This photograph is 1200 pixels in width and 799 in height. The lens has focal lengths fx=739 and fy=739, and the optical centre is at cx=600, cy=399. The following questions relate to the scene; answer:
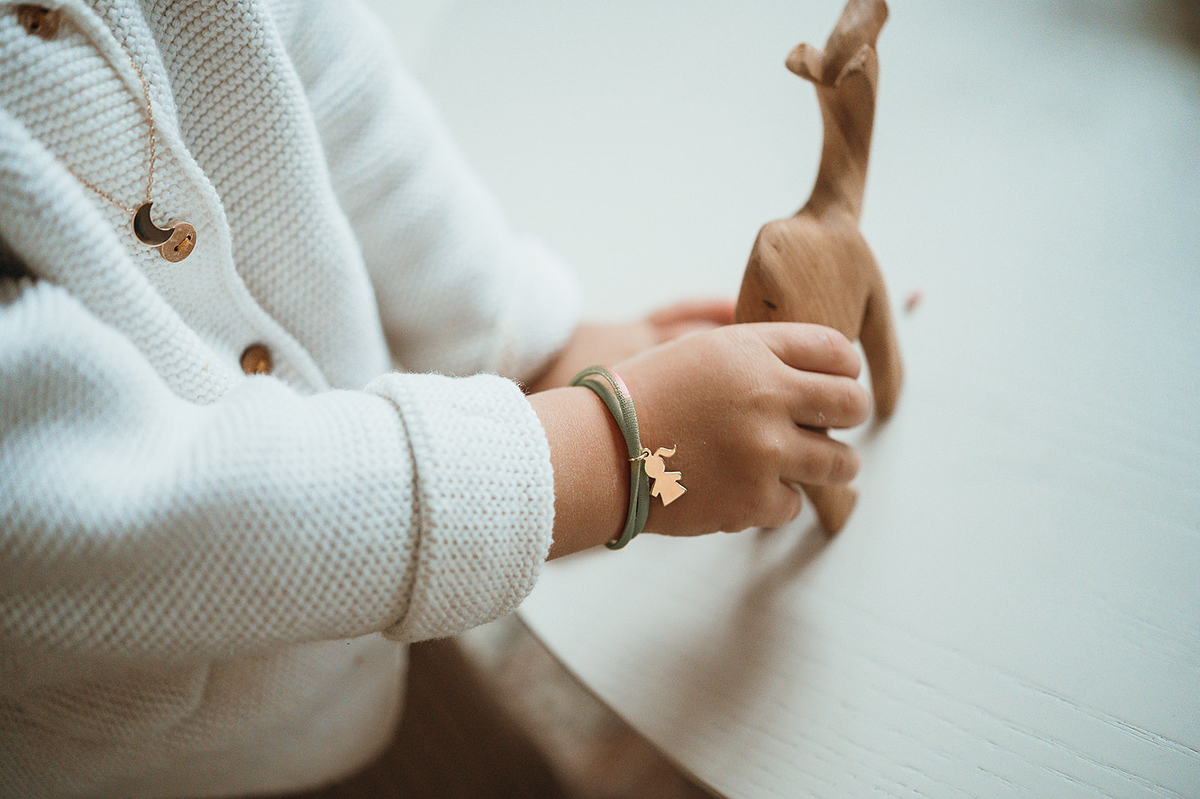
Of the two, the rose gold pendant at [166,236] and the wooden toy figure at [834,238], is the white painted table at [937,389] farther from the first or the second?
the rose gold pendant at [166,236]

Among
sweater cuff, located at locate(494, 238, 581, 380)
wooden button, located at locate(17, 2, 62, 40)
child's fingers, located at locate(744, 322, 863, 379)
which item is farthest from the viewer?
sweater cuff, located at locate(494, 238, 581, 380)

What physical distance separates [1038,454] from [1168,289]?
146 millimetres

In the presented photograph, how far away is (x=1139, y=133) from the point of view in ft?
1.72

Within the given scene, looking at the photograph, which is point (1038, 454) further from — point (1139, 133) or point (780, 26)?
point (780, 26)

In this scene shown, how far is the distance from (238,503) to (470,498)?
3.7 inches

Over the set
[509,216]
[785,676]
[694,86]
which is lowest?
[785,676]

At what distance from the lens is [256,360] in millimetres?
408

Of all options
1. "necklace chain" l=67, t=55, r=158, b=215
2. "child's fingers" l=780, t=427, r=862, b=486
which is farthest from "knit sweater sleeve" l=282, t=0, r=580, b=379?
"child's fingers" l=780, t=427, r=862, b=486

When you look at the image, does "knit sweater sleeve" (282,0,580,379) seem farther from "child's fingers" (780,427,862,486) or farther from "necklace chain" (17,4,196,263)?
"child's fingers" (780,427,862,486)

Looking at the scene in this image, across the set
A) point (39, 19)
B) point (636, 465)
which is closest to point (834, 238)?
point (636, 465)

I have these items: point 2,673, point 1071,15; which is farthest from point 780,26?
point 2,673

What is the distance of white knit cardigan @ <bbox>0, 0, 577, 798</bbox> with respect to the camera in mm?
290

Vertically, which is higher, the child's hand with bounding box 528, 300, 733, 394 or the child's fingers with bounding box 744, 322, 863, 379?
the child's fingers with bounding box 744, 322, 863, 379

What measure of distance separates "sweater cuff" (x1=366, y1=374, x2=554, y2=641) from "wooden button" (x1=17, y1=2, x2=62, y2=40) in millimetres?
188
